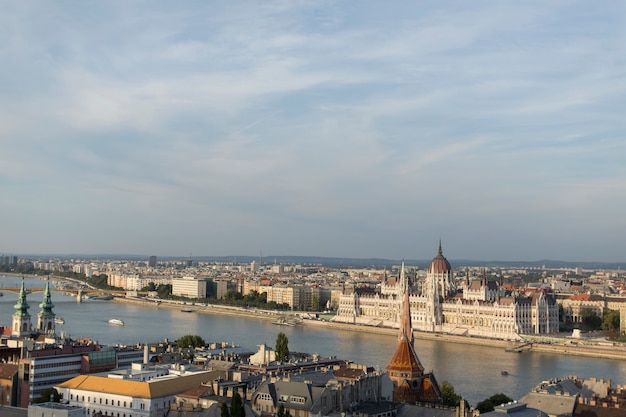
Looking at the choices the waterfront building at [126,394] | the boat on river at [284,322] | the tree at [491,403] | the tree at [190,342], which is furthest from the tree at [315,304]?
the waterfront building at [126,394]

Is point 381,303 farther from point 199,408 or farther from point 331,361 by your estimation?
point 199,408

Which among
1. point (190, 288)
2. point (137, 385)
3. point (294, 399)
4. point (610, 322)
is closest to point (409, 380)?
point (294, 399)

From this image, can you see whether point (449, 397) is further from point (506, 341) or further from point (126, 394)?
point (506, 341)

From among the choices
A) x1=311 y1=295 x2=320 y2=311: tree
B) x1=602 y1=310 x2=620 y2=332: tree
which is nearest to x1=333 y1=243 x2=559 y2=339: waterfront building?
x1=602 y1=310 x2=620 y2=332: tree

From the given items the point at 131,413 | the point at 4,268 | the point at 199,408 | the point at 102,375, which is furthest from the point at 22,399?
the point at 4,268

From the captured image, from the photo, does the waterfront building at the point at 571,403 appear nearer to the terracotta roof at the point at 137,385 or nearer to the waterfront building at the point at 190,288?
the terracotta roof at the point at 137,385

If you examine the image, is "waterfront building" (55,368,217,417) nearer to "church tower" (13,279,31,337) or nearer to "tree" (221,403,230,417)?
"tree" (221,403,230,417)
